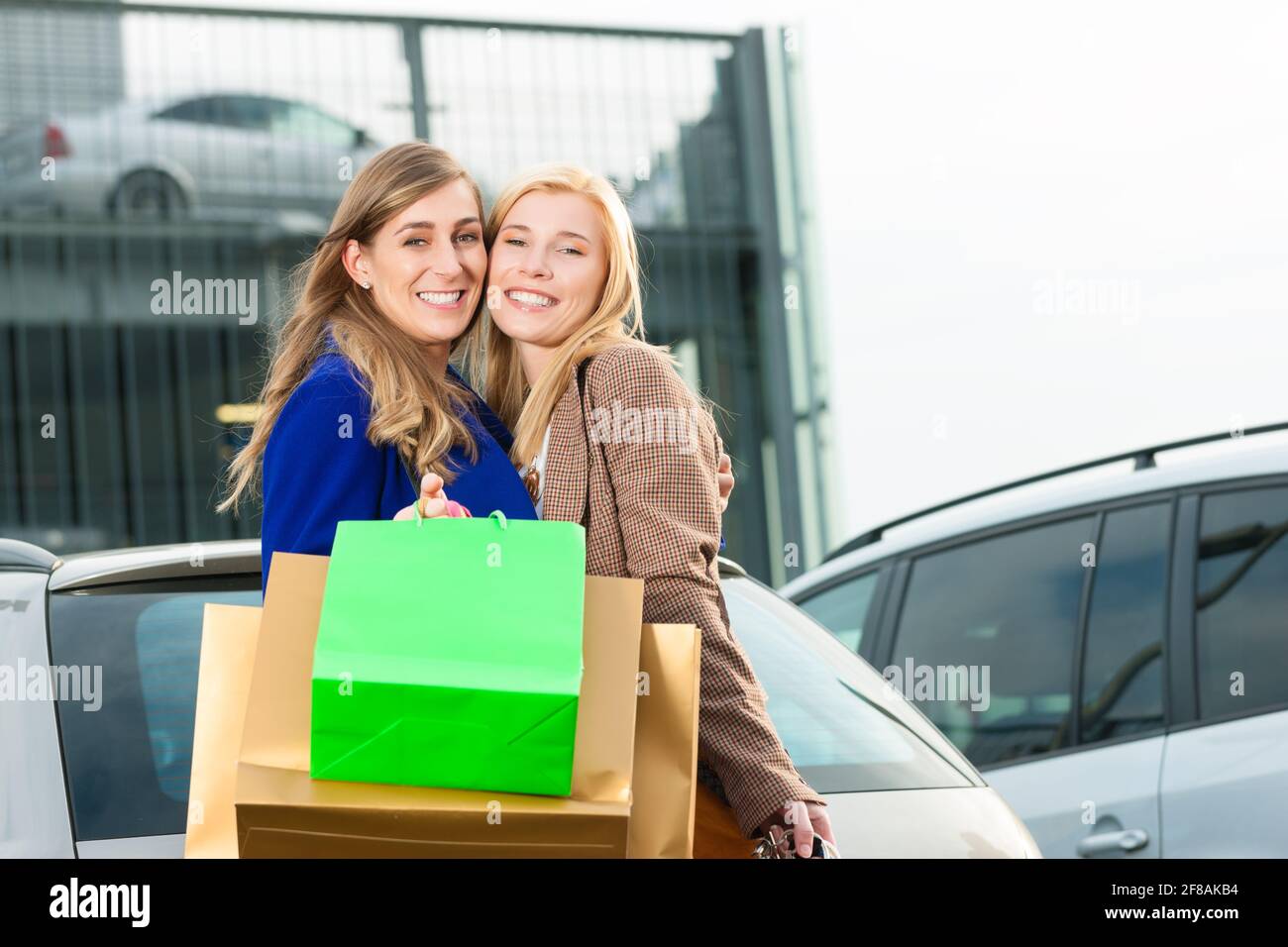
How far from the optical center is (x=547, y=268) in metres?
2.26

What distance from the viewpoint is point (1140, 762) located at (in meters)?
3.71

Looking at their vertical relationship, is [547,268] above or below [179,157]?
below

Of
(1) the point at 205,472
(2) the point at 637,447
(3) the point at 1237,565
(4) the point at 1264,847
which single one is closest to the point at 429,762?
(2) the point at 637,447

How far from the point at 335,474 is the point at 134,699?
70cm

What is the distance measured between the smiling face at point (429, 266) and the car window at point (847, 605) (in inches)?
111

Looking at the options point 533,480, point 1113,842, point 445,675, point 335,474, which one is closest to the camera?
point 445,675

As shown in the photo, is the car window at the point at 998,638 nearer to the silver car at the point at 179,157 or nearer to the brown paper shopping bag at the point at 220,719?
the brown paper shopping bag at the point at 220,719

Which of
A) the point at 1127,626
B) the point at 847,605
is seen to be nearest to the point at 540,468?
the point at 1127,626

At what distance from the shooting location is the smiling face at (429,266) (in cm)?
226

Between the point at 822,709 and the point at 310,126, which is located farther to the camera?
the point at 310,126

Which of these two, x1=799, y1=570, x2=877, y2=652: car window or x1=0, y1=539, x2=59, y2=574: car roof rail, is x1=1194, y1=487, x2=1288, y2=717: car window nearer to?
x1=799, y1=570, x2=877, y2=652: car window

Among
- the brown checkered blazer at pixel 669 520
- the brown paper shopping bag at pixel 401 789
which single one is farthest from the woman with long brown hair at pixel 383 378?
the brown paper shopping bag at pixel 401 789

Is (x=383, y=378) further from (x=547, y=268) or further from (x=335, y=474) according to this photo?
(x=547, y=268)
